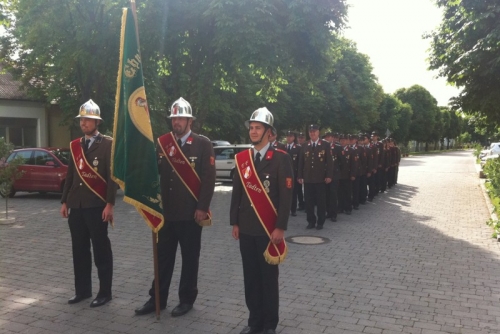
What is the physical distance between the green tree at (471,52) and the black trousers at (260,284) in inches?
434

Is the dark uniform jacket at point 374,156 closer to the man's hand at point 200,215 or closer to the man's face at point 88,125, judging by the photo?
the man's hand at point 200,215

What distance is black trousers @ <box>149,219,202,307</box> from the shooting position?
522 centimetres

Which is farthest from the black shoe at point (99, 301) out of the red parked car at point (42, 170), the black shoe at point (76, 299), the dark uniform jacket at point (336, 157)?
the red parked car at point (42, 170)

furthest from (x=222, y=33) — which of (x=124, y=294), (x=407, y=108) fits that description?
(x=407, y=108)

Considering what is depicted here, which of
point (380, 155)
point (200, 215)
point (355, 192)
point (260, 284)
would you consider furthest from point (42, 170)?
Answer: point (260, 284)

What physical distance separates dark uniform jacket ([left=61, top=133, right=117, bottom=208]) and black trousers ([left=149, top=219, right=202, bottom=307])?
71cm

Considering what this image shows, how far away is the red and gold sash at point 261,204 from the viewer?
455cm

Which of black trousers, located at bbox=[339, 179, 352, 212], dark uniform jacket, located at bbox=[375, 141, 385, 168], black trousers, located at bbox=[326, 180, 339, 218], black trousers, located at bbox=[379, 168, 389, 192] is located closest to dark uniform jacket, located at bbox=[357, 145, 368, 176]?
black trousers, located at bbox=[339, 179, 352, 212]

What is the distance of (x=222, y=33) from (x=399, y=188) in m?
8.84

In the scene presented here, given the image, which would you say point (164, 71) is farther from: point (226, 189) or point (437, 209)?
point (437, 209)

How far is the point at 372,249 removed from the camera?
27.6 feet

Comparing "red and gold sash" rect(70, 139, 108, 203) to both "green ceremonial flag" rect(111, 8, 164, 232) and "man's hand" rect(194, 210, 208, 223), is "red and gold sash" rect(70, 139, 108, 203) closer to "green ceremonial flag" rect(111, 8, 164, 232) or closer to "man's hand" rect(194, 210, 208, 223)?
"green ceremonial flag" rect(111, 8, 164, 232)

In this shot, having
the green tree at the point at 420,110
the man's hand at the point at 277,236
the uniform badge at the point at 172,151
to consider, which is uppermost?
the green tree at the point at 420,110

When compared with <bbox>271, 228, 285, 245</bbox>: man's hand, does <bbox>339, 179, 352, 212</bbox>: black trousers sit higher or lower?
lower
